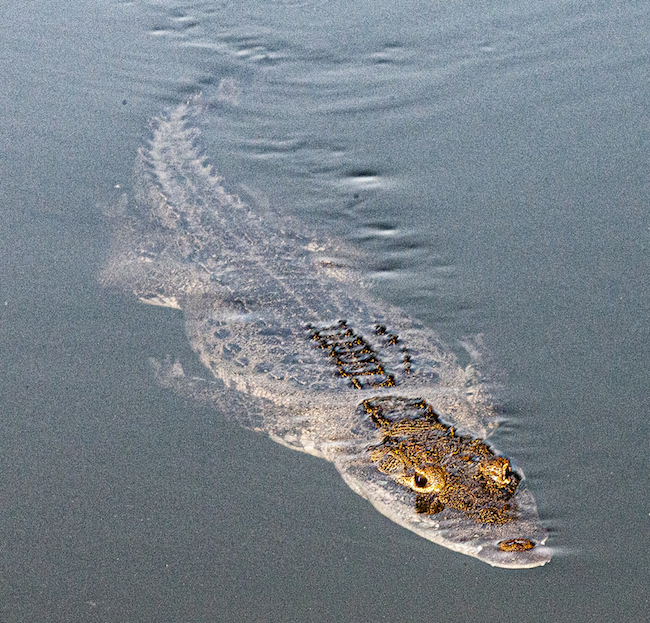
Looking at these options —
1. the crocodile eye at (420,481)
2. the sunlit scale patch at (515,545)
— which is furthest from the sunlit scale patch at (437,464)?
the sunlit scale patch at (515,545)

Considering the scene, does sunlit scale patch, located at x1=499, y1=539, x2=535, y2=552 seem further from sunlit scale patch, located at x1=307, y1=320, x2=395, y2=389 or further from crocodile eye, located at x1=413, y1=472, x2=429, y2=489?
sunlit scale patch, located at x1=307, y1=320, x2=395, y2=389

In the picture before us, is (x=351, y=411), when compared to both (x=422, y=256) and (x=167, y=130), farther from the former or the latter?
(x=167, y=130)

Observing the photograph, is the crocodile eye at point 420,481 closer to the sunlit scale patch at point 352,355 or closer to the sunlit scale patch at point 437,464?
the sunlit scale patch at point 437,464

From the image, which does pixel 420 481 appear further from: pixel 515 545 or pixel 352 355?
pixel 352 355

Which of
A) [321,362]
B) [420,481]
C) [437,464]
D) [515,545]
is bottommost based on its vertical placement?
[515,545]

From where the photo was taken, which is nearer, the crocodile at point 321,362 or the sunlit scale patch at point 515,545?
the sunlit scale patch at point 515,545

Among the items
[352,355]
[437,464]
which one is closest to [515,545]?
[437,464]

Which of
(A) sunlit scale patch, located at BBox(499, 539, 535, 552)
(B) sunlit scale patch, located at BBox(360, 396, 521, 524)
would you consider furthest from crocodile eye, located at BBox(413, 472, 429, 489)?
(A) sunlit scale patch, located at BBox(499, 539, 535, 552)
